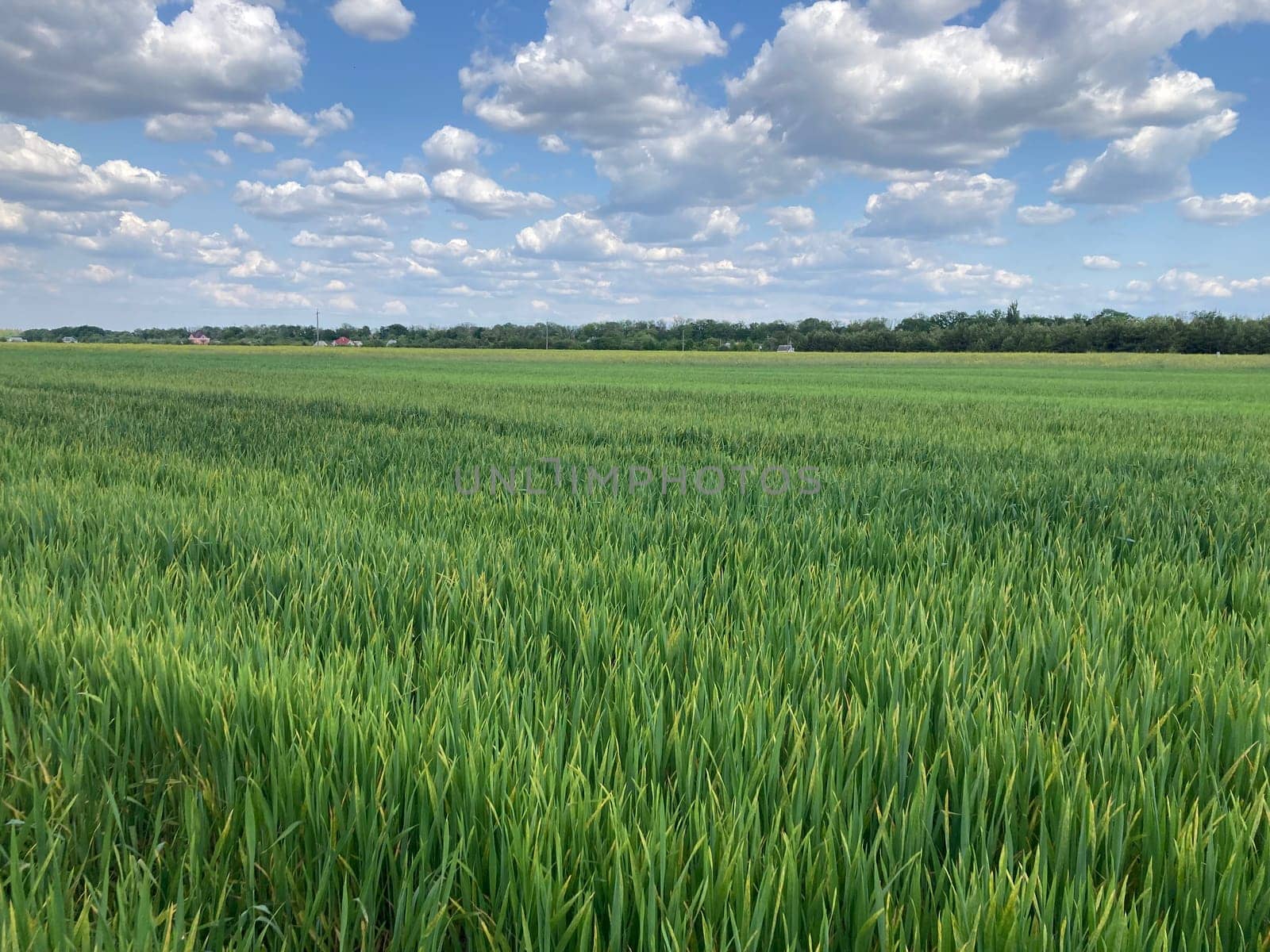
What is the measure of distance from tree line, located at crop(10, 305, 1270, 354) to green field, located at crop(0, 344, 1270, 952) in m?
83.3

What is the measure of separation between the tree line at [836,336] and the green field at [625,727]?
273ft

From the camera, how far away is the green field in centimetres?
115

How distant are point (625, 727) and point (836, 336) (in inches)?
3770

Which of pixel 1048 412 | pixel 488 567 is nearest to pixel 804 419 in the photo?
pixel 1048 412

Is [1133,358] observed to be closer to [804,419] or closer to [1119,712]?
[804,419]

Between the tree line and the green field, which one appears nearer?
the green field

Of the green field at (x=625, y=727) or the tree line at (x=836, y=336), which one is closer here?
the green field at (x=625, y=727)

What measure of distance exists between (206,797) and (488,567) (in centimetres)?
171

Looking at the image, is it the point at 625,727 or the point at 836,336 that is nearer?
the point at 625,727

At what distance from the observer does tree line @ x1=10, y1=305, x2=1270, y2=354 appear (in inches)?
2985

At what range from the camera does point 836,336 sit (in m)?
92.7

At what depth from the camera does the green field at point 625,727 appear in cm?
115

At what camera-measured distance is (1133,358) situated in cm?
6153

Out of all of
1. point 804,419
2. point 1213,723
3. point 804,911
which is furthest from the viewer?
point 804,419
